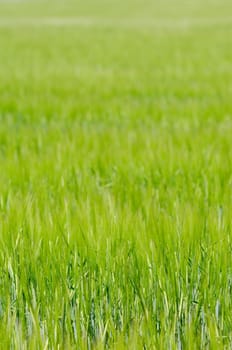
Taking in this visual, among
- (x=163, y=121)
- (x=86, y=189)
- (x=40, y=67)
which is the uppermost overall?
(x=40, y=67)

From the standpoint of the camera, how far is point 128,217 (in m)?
1.84

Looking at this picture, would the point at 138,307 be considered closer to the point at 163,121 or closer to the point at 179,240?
the point at 179,240

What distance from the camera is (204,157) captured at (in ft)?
9.96

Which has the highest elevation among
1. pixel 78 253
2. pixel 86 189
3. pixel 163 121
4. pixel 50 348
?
pixel 163 121

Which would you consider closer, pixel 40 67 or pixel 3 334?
pixel 3 334

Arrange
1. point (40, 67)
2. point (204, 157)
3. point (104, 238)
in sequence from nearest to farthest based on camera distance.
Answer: point (104, 238), point (204, 157), point (40, 67)

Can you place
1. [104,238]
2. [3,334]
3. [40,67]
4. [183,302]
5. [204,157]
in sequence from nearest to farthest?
[3,334] < [183,302] < [104,238] < [204,157] < [40,67]

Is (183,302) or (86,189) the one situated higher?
(86,189)

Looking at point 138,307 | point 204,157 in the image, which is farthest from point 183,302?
point 204,157

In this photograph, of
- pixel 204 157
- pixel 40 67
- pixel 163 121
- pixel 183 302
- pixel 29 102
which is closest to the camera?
pixel 183 302

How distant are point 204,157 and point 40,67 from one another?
26.6 ft

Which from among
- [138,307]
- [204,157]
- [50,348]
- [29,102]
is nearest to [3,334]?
[50,348]

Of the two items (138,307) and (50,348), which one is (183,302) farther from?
(50,348)

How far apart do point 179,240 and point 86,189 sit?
3.26ft
